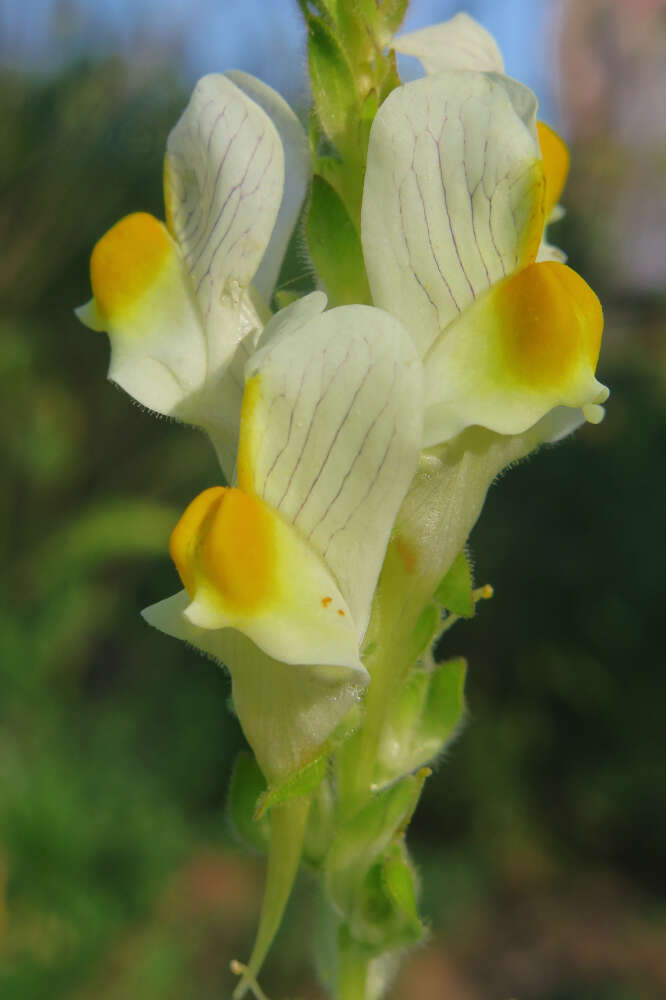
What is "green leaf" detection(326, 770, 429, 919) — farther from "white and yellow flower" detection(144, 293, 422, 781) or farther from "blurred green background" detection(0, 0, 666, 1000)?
"blurred green background" detection(0, 0, 666, 1000)

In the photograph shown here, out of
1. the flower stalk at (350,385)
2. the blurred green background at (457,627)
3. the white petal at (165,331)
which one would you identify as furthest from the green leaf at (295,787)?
the blurred green background at (457,627)

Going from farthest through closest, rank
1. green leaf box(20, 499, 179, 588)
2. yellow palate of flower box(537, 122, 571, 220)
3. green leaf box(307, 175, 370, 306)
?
green leaf box(20, 499, 179, 588) → yellow palate of flower box(537, 122, 571, 220) → green leaf box(307, 175, 370, 306)

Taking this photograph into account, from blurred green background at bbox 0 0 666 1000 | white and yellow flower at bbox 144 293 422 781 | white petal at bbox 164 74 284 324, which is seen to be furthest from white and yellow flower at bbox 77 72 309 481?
blurred green background at bbox 0 0 666 1000

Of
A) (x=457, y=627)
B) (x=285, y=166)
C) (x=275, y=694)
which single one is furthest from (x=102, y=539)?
(x=275, y=694)

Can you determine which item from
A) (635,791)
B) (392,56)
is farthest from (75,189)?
(392,56)

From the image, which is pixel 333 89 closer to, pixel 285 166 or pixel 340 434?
pixel 285 166

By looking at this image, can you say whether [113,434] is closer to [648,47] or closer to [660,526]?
[660,526]
